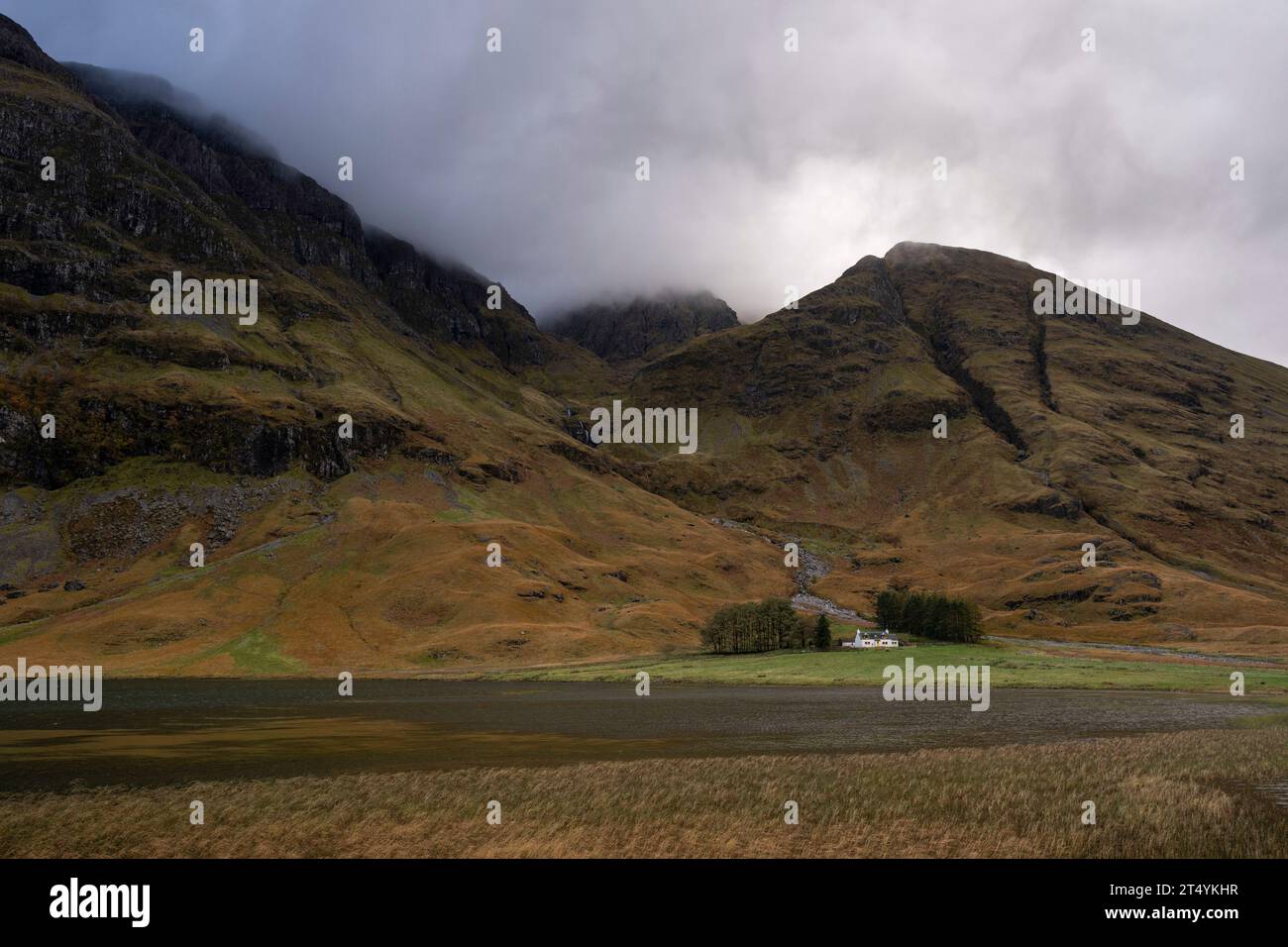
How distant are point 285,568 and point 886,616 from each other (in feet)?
484

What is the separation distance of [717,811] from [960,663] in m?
108

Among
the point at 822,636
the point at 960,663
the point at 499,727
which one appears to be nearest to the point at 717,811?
the point at 499,727

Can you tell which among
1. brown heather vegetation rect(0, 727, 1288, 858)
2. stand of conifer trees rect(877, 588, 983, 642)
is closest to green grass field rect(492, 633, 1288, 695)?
stand of conifer trees rect(877, 588, 983, 642)

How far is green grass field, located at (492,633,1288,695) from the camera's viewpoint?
102 meters

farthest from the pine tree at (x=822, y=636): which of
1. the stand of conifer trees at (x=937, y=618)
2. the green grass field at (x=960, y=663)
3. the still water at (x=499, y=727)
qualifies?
the still water at (x=499, y=727)

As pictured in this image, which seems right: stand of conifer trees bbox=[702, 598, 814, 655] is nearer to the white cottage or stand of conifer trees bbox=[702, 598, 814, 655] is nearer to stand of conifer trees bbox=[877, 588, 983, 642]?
the white cottage

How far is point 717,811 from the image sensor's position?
108 feet

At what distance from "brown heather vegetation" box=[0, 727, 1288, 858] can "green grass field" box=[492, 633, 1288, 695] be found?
64.9m

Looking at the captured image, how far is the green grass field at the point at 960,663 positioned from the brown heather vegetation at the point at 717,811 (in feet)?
213

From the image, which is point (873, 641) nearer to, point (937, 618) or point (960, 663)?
point (937, 618)

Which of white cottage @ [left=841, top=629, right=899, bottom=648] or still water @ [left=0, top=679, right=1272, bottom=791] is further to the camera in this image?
Result: white cottage @ [left=841, top=629, right=899, bottom=648]

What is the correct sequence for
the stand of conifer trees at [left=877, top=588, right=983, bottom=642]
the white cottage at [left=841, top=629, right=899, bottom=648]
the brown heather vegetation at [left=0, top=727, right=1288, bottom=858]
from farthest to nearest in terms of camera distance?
the stand of conifer trees at [left=877, top=588, right=983, bottom=642], the white cottage at [left=841, top=629, right=899, bottom=648], the brown heather vegetation at [left=0, top=727, right=1288, bottom=858]
